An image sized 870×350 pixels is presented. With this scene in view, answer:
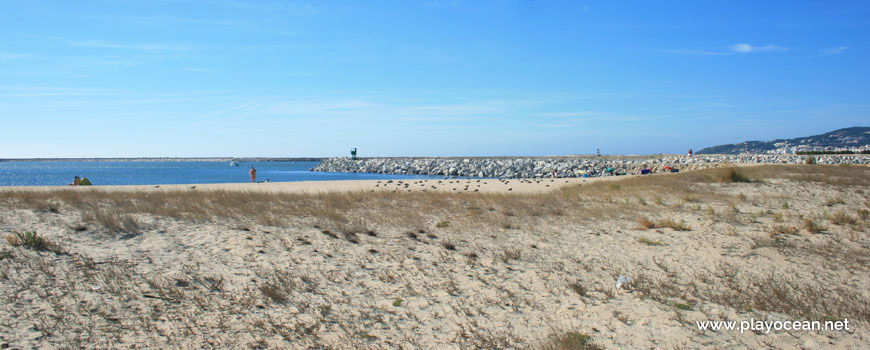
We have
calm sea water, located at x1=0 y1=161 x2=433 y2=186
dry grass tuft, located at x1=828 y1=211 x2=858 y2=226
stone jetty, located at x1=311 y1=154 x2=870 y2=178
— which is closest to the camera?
dry grass tuft, located at x1=828 y1=211 x2=858 y2=226

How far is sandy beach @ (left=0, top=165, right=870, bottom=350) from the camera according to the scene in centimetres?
497

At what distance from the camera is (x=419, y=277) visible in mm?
7066

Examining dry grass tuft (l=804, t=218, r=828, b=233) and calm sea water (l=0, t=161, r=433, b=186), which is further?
calm sea water (l=0, t=161, r=433, b=186)

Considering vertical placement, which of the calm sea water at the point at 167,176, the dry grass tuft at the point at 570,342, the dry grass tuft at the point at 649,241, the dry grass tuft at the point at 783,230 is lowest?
the dry grass tuft at the point at 570,342

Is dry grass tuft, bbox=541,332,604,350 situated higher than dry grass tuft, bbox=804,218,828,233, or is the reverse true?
dry grass tuft, bbox=804,218,828,233

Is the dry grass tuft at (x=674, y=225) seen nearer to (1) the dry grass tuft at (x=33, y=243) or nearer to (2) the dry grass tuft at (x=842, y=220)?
(2) the dry grass tuft at (x=842, y=220)

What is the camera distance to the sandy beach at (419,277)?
4969 mm

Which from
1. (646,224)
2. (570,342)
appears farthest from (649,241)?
(570,342)

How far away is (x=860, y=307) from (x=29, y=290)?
10.2 meters

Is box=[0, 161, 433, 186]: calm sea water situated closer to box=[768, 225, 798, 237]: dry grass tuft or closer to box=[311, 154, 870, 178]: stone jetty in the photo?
box=[311, 154, 870, 178]: stone jetty

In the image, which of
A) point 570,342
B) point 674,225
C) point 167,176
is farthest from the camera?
point 167,176

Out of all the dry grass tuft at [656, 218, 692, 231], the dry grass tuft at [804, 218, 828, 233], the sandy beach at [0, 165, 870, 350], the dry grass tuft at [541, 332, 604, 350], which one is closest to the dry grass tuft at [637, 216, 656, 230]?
the sandy beach at [0, 165, 870, 350]

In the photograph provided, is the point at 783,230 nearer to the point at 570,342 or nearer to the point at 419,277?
the point at 570,342

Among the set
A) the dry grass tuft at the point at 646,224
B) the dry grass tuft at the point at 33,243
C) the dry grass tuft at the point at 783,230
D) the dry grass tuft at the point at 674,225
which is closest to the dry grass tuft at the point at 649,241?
the dry grass tuft at the point at 646,224
